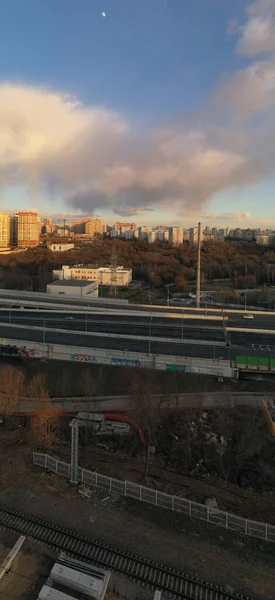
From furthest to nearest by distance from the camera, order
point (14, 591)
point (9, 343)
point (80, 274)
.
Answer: point (80, 274), point (9, 343), point (14, 591)

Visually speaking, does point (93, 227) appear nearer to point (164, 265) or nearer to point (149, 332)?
point (164, 265)

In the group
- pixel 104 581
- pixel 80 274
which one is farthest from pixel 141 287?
pixel 104 581

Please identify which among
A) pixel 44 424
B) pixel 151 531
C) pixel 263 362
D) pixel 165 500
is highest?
pixel 263 362

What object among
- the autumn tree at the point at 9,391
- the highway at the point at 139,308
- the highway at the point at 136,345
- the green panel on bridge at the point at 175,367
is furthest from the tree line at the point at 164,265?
the autumn tree at the point at 9,391

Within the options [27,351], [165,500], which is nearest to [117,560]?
[165,500]

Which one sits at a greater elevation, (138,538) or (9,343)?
(9,343)

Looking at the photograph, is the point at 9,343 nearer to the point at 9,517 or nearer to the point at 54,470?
the point at 54,470

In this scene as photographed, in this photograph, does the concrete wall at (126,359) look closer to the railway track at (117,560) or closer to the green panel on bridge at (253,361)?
the green panel on bridge at (253,361)
